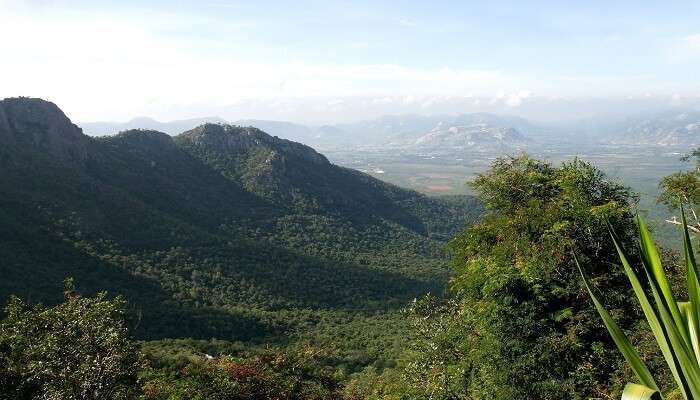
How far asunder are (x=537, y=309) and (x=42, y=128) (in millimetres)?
71273

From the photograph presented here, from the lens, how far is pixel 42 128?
64562 mm

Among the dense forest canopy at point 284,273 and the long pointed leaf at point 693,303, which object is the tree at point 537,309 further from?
the long pointed leaf at point 693,303

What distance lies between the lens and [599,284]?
47.8ft

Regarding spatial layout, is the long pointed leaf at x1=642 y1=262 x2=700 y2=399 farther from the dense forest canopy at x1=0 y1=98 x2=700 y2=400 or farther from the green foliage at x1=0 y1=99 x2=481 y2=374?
the green foliage at x1=0 y1=99 x2=481 y2=374

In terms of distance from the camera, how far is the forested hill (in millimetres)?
42281

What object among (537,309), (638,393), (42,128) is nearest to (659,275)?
(638,393)

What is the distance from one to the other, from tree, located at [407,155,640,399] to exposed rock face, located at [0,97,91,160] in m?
61.6

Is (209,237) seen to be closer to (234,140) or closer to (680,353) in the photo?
(234,140)

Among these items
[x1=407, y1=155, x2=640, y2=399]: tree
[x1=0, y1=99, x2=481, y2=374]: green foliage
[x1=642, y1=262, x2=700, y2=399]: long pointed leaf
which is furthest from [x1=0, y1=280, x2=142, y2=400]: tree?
[x1=0, y1=99, x2=481, y2=374]: green foliage

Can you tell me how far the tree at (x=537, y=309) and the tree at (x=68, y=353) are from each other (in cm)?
846

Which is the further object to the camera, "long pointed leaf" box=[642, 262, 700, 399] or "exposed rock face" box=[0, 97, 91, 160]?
"exposed rock face" box=[0, 97, 91, 160]

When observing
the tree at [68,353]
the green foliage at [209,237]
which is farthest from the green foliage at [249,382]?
the green foliage at [209,237]

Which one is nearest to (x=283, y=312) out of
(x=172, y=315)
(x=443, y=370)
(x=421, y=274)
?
(x=172, y=315)

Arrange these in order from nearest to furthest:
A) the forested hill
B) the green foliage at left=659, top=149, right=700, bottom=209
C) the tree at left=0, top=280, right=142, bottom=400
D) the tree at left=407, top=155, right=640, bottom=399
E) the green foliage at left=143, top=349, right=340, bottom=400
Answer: the tree at left=0, top=280, right=142, bottom=400
the green foliage at left=143, top=349, right=340, bottom=400
the tree at left=407, top=155, right=640, bottom=399
the green foliage at left=659, top=149, right=700, bottom=209
the forested hill
